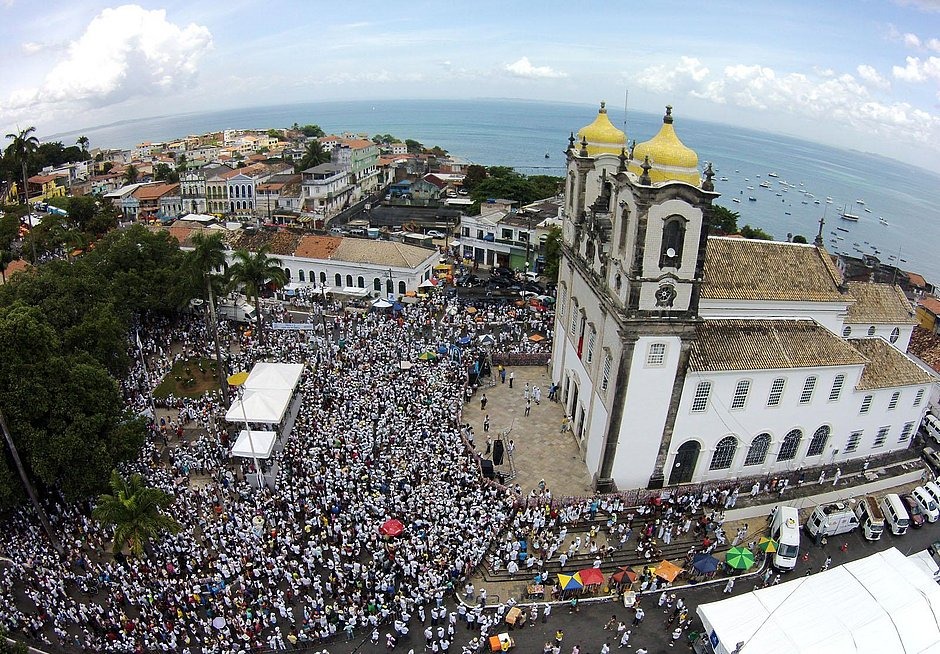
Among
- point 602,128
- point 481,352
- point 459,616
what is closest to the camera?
point 459,616

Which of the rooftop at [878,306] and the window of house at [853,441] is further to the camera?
the rooftop at [878,306]

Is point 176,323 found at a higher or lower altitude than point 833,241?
higher

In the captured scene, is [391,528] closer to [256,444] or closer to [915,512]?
[256,444]

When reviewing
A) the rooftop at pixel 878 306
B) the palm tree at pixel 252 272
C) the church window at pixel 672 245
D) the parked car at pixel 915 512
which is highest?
the church window at pixel 672 245

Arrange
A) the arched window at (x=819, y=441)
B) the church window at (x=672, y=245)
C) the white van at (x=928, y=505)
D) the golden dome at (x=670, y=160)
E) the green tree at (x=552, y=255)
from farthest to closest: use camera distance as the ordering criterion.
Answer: the green tree at (x=552, y=255) < the arched window at (x=819, y=441) < the white van at (x=928, y=505) < the church window at (x=672, y=245) < the golden dome at (x=670, y=160)

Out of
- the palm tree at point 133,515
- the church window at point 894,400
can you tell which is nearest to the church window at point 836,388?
the church window at point 894,400

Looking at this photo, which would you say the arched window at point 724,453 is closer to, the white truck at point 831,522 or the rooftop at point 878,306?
the white truck at point 831,522

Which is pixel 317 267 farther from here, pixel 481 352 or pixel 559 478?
pixel 559 478

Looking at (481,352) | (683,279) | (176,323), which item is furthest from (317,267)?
(683,279)
